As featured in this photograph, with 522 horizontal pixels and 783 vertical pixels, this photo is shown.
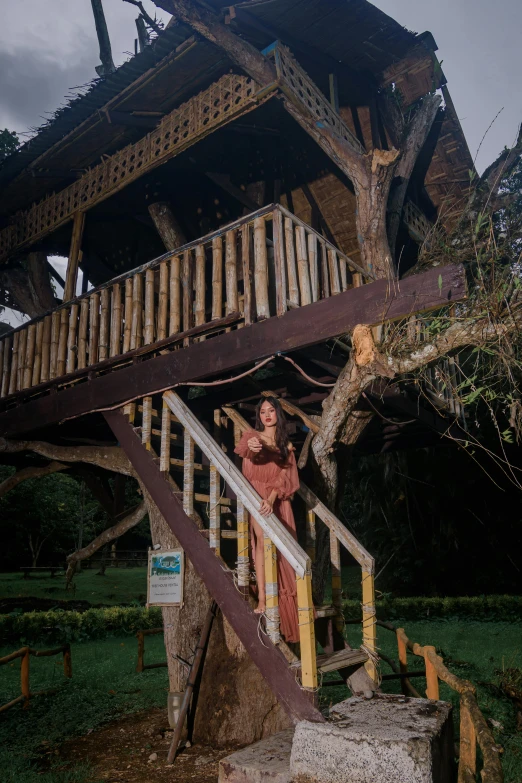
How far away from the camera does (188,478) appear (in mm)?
5633

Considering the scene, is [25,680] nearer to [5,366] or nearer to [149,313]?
[5,366]

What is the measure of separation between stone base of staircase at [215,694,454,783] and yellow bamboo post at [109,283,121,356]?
4.43m

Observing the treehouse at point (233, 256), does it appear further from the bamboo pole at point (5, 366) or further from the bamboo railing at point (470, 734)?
the bamboo railing at point (470, 734)

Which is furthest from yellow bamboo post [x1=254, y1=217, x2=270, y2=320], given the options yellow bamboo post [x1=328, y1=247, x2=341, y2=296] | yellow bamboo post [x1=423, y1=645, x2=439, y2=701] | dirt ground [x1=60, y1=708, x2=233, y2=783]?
dirt ground [x1=60, y1=708, x2=233, y2=783]

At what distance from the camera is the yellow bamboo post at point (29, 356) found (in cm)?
754

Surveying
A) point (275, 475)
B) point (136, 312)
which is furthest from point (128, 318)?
point (275, 475)

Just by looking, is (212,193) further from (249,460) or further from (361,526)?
(361,526)

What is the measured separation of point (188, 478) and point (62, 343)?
2.82 metres

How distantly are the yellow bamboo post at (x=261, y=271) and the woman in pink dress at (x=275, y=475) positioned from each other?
866 mm

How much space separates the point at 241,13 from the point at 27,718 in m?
9.20

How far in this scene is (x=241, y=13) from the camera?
24.1ft

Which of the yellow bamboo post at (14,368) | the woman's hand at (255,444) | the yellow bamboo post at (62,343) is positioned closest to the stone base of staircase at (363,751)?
the woman's hand at (255,444)

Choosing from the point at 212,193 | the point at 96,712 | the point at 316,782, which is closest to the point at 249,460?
the point at 316,782

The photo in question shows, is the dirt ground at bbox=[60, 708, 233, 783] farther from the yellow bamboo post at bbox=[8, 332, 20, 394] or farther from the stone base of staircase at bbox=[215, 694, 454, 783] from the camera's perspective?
the yellow bamboo post at bbox=[8, 332, 20, 394]
